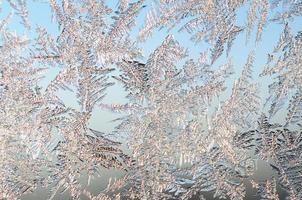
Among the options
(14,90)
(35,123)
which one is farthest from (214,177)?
(14,90)

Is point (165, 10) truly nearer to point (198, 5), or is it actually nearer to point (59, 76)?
point (198, 5)

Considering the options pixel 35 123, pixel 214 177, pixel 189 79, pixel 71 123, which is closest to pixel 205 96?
pixel 189 79

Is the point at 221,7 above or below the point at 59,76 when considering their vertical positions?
above

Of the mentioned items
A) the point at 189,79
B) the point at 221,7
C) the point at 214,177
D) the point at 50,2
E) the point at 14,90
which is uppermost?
the point at 221,7

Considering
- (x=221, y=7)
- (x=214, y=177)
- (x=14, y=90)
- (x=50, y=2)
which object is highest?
(x=221, y=7)

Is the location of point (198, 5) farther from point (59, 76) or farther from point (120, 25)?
point (59, 76)

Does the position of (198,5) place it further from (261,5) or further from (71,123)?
(71,123)

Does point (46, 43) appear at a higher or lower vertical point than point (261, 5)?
lower
